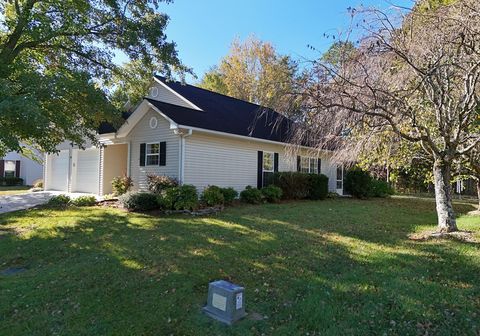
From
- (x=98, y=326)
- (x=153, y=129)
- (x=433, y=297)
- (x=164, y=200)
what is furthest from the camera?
(x=153, y=129)

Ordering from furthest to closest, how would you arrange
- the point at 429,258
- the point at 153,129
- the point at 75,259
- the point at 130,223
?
the point at 153,129
the point at 130,223
the point at 75,259
the point at 429,258

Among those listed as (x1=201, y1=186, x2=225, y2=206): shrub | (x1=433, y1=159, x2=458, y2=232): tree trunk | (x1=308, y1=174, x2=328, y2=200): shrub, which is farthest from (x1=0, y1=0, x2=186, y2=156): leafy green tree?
(x1=433, y1=159, x2=458, y2=232): tree trunk

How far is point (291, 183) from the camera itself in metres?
15.6

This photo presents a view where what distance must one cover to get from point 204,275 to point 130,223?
4.70 meters

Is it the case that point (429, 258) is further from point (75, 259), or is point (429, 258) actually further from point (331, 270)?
point (75, 259)

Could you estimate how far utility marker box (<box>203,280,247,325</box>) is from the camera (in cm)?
388

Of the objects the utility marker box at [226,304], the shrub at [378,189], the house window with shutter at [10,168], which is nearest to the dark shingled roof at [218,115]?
the shrub at [378,189]

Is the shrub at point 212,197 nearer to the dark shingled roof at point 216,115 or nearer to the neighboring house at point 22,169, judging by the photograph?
the dark shingled roof at point 216,115

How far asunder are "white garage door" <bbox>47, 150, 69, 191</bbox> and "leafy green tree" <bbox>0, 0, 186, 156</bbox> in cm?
681

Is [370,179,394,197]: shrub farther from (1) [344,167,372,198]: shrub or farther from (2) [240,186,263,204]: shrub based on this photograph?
(2) [240,186,263,204]: shrub

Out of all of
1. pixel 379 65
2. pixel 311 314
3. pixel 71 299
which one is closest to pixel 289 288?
pixel 311 314

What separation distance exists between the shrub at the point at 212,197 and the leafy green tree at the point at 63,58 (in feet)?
13.9

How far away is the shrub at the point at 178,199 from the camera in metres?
10.8

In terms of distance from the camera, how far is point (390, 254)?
6074 millimetres
